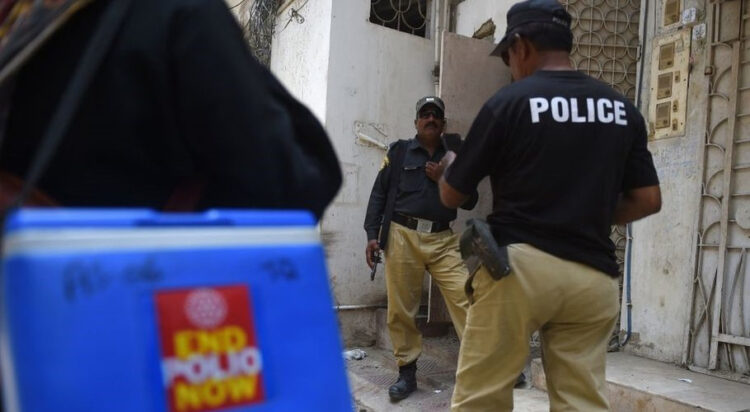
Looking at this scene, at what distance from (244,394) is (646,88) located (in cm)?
409

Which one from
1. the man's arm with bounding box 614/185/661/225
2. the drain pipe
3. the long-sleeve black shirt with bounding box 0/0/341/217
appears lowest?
the drain pipe

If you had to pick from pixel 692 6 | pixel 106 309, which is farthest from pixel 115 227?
pixel 692 6

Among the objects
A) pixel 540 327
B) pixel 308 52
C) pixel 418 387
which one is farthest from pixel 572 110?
→ pixel 308 52

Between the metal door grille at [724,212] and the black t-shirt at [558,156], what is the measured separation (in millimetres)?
1955

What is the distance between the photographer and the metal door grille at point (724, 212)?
3570 millimetres

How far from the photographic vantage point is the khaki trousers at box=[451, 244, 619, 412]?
2.01m

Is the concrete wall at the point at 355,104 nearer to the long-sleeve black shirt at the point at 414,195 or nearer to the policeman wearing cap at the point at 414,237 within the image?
the long-sleeve black shirt at the point at 414,195

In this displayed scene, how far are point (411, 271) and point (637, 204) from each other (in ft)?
7.36

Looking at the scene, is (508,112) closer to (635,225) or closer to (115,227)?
(115,227)

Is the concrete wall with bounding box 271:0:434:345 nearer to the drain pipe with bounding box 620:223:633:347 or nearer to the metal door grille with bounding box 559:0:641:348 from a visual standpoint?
the metal door grille with bounding box 559:0:641:348

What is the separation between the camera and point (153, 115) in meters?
0.98

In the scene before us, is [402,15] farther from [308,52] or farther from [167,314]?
[167,314]

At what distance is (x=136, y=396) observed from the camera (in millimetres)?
717

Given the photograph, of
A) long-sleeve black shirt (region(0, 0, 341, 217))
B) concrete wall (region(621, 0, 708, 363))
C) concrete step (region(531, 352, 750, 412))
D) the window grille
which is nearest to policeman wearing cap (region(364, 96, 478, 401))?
concrete step (region(531, 352, 750, 412))
